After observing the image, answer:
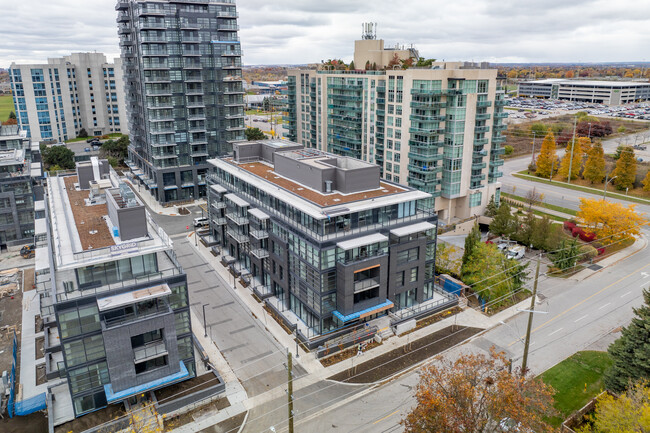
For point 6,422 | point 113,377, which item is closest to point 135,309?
point 113,377

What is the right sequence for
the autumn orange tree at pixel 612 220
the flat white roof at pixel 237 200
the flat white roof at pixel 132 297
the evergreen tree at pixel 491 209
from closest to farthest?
the flat white roof at pixel 132 297
the flat white roof at pixel 237 200
the autumn orange tree at pixel 612 220
the evergreen tree at pixel 491 209

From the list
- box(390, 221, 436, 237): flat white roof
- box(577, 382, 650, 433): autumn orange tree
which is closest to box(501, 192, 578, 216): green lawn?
box(390, 221, 436, 237): flat white roof

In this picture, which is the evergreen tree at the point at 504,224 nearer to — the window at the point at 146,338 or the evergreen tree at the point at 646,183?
the evergreen tree at the point at 646,183

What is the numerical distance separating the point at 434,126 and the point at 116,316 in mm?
55678

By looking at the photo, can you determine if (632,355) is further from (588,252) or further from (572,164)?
(572,164)

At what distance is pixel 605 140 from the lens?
146125 mm

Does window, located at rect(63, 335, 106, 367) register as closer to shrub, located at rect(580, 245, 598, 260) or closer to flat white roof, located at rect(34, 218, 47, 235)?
flat white roof, located at rect(34, 218, 47, 235)

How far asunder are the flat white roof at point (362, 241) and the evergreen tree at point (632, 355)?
22.3 m

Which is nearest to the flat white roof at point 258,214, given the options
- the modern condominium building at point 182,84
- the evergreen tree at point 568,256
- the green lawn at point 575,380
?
the green lawn at point 575,380

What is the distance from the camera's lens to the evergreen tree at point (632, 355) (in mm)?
35500

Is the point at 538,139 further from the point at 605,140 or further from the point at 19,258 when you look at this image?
the point at 19,258

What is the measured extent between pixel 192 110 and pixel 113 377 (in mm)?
68813

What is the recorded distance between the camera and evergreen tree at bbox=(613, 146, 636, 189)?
97062 millimetres

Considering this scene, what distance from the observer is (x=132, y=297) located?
3600 cm
